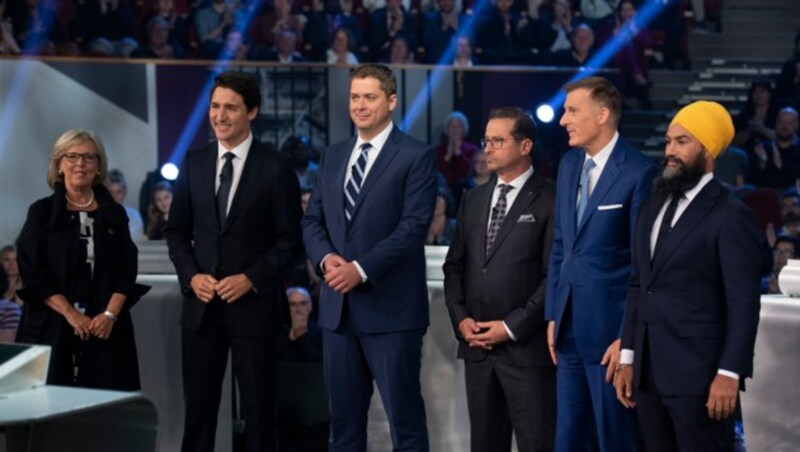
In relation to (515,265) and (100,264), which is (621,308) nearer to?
(515,265)

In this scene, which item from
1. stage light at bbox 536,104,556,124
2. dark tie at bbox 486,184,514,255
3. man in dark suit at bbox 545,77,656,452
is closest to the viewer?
man in dark suit at bbox 545,77,656,452

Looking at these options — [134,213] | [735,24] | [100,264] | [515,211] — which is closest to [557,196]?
[515,211]

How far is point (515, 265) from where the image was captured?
400cm

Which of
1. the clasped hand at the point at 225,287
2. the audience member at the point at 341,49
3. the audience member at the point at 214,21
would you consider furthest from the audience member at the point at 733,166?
the clasped hand at the point at 225,287

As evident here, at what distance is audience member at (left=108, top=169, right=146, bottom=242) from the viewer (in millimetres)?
8719

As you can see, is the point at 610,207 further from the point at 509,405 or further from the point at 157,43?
the point at 157,43

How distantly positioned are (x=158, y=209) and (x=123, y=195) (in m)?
0.51

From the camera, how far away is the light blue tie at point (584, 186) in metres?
3.79

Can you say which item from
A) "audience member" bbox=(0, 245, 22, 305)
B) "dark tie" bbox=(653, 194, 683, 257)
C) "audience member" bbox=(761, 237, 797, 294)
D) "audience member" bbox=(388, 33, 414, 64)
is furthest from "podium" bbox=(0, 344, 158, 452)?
"audience member" bbox=(388, 33, 414, 64)

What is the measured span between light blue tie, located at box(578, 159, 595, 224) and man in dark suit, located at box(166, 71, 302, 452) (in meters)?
0.92

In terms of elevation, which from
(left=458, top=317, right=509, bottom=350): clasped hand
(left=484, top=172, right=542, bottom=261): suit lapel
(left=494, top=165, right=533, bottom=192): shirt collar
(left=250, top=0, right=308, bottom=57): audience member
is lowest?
(left=458, top=317, right=509, bottom=350): clasped hand

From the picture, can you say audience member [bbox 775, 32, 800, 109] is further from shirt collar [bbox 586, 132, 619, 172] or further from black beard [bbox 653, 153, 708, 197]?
black beard [bbox 653, 153, 708, 197]

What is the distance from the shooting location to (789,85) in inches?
401

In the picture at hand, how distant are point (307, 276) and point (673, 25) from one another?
4.71 metres
